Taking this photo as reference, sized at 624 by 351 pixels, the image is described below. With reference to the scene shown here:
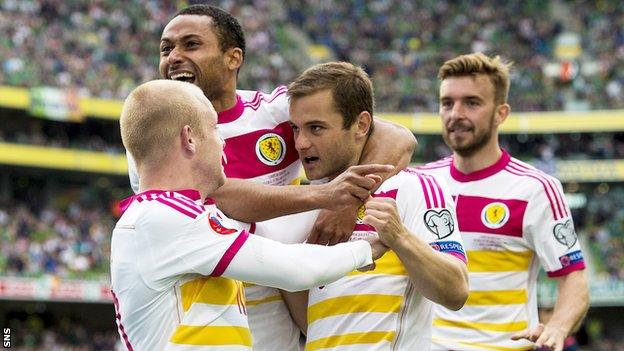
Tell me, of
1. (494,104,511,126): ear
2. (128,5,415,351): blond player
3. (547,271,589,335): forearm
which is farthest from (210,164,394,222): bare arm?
(494,104,511,126): ear

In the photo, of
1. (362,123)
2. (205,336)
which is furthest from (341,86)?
(205,336)

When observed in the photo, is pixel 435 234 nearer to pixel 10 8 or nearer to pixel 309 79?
pixel 309 79

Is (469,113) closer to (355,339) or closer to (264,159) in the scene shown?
(264,159)

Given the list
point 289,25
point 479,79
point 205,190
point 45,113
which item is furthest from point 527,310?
point 289,25

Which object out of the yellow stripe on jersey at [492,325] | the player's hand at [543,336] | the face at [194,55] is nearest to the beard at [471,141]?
the yellow stripe on jersey at [492,325]

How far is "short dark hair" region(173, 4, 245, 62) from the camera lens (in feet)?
15.6

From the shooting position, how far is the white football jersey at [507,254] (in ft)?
20.0

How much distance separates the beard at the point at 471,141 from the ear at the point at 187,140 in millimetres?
3005

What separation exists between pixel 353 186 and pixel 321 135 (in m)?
0.36

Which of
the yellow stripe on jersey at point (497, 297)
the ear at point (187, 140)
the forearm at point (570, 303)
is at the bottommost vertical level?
the yellow stripe on jersey at point (497, 297)

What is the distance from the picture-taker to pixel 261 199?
13.8ft

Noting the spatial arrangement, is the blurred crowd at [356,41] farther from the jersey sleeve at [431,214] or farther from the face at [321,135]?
the jersey sleeve at [431,214]

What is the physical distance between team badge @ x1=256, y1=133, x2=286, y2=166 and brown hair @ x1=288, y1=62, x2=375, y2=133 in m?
0.45

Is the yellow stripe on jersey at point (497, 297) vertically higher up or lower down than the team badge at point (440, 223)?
lower down
